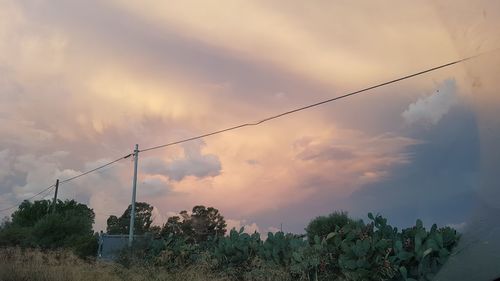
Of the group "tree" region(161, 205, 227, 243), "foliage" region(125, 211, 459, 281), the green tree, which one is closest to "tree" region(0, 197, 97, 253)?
"tree" region(161, 205, 227, 243)

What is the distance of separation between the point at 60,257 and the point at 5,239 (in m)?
22.3

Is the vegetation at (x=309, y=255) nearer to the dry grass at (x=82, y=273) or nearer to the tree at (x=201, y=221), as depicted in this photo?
the dry grass at (x=82, y=273)

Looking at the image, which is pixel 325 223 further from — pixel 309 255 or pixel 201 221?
pixel 201 221

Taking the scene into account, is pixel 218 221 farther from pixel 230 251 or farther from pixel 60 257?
pixel 230 251

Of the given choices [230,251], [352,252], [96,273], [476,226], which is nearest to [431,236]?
[352,252]

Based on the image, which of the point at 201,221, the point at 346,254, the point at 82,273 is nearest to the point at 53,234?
the point at 201,221

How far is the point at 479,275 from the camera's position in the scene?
6.04 metres

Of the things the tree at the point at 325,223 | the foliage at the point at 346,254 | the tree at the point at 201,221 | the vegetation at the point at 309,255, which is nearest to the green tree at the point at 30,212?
the tree at the point at 201,221

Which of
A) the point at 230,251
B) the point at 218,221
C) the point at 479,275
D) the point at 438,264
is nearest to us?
the point at 479,275

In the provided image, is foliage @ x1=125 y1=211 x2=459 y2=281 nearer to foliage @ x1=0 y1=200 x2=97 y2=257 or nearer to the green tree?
foliage @ x1=0 y1=200 x2=97 y2=257

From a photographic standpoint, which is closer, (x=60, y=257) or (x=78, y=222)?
(x=60, y=257)

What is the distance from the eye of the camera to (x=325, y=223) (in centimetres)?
1739

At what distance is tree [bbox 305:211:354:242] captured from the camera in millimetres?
16984

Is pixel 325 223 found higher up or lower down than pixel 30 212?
lower down
